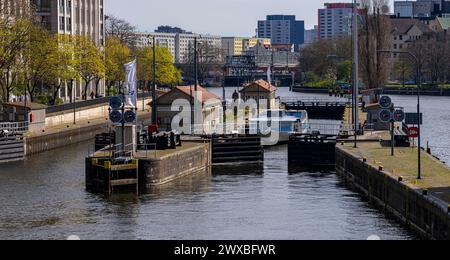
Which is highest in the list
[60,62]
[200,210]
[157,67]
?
[157,67]

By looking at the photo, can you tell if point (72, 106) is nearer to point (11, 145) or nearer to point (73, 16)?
point (11, 145)

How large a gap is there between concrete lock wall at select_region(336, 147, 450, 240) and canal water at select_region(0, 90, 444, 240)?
751 mm

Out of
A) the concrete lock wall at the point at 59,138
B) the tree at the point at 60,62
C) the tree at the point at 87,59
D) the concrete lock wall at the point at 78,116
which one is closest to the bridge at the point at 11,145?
the concrete lock wall at the point at 59,138

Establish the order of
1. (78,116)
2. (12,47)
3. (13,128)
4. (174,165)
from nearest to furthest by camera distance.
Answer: (174,165), (13,128), (12,47), (78,116)

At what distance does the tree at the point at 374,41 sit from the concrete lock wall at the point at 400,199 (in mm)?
65882

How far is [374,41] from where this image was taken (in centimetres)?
13825

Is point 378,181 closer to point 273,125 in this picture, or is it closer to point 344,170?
point 344,170

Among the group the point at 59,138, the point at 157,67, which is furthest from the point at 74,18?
the point at 59,138

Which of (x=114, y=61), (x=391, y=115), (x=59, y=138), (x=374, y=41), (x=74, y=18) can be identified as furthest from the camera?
(x=114, y=61)

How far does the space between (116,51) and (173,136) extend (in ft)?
282

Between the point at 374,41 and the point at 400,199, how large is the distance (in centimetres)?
8946

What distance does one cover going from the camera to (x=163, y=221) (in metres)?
50.2

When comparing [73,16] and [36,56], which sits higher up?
[73,16]

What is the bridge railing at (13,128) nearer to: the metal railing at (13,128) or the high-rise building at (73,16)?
the metal railing at (13,128)
